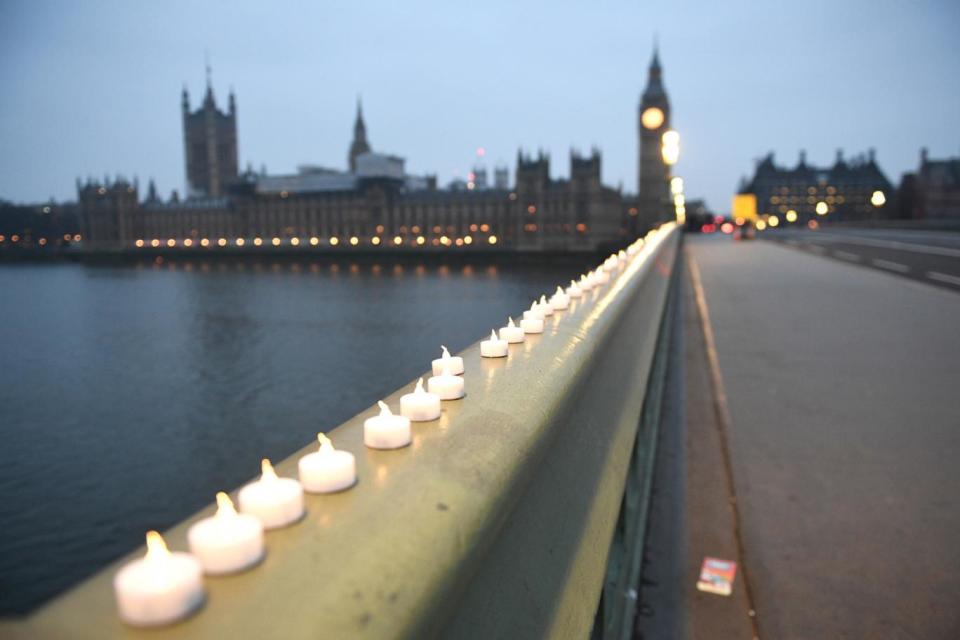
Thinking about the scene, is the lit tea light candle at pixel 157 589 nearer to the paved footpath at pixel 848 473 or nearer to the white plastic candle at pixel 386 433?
the white plastic candle at pixel 386 433

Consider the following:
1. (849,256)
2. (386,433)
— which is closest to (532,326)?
(386,433)

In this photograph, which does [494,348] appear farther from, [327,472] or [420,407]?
[327,472]

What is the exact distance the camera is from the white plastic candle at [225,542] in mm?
714

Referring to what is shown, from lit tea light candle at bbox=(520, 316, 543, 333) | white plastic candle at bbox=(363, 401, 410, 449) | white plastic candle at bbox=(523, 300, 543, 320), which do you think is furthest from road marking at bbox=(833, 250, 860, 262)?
white plastic candle at bbox=(363, 401, 410, 449)

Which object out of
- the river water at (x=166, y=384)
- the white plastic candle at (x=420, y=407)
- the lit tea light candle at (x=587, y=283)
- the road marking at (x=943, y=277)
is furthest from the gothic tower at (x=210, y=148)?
the white plastic candle at (x=420, y=407)

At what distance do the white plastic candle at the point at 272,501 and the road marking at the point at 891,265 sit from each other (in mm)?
16539

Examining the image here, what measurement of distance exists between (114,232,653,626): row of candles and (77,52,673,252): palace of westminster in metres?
104

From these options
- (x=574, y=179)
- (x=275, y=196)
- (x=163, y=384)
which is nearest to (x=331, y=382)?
(x=163, y=384)

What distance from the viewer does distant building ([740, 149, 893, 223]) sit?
123 metres

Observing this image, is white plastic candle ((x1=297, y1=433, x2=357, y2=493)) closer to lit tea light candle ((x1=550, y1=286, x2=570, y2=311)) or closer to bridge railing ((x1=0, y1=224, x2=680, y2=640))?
bridge railing ((x1=0, y1=224, x2=680, y2=640))

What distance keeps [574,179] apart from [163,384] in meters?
80.5

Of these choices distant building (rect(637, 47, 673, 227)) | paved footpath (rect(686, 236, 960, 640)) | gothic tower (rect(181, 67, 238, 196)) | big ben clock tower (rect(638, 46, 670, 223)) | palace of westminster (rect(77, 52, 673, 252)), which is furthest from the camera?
gothic tower (rect(181, 67, 238, 196))

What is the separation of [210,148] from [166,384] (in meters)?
138

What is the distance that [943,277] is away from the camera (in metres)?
13.2
